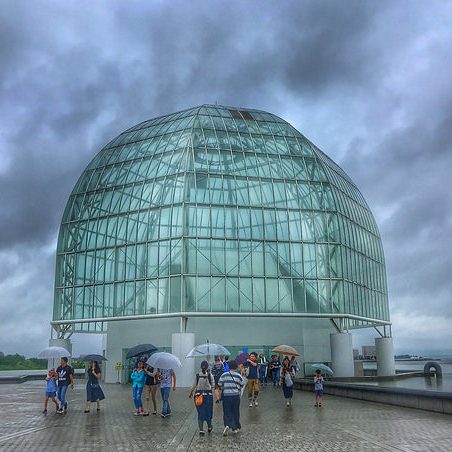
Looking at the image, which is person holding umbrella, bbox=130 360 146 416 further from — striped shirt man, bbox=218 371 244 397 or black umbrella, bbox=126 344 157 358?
black umbrella, bbox=126 344 157 358

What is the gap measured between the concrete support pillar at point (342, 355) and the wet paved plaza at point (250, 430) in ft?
70.2

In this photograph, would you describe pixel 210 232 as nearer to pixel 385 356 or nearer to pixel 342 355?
pixel 342 355

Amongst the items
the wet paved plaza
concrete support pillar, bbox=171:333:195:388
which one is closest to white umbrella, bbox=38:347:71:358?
the wet paved plaza

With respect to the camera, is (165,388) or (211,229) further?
(211,229)

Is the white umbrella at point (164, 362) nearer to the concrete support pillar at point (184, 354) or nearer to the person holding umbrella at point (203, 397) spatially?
the person holding umbrella at point (203, 397)

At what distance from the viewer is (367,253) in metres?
53.3

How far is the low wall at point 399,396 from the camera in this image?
18.7 metres

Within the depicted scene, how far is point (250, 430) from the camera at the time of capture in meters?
15.8

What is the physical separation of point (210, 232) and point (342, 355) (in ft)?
45.1

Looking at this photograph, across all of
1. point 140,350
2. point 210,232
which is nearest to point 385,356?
point 210,232

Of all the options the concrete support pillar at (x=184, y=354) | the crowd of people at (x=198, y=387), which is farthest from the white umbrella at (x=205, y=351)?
the concrete support pillar at (x=184, y=354)

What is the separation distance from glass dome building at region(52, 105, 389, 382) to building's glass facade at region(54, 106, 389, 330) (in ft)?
0.28

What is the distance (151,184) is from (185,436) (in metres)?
32.7

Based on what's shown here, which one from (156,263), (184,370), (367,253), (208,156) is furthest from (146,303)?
(367,253)
